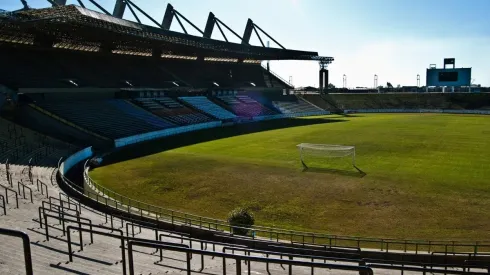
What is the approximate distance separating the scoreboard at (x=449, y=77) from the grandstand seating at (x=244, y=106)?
5190cm

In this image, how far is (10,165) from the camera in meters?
30.0

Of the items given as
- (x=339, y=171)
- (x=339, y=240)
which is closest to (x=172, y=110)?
(x=339, y=171)

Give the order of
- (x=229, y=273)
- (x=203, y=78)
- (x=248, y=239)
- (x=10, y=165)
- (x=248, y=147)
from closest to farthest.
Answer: (x=229, y=273), (x=248, y=239), (x=10, y=165), (x=248, y=147), (x=203, y=78)

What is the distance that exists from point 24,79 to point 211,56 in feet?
164

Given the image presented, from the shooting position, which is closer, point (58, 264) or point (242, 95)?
point (58, 264)

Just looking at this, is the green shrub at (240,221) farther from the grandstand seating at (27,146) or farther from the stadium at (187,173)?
the grandstand seating at (27,146)

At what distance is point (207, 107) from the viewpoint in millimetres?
77875

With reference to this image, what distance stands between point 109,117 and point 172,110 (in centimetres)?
1559

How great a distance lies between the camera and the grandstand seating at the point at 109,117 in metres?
48.6

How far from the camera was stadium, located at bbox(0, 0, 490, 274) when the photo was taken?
461 inches

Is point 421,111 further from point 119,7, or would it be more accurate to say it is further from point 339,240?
point 339,240

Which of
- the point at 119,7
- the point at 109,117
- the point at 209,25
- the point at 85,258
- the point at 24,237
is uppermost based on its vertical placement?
the point at 209,25

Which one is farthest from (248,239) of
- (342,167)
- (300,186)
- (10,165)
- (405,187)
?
(10,165)

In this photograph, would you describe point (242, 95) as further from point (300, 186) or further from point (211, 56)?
point (300, 186)
